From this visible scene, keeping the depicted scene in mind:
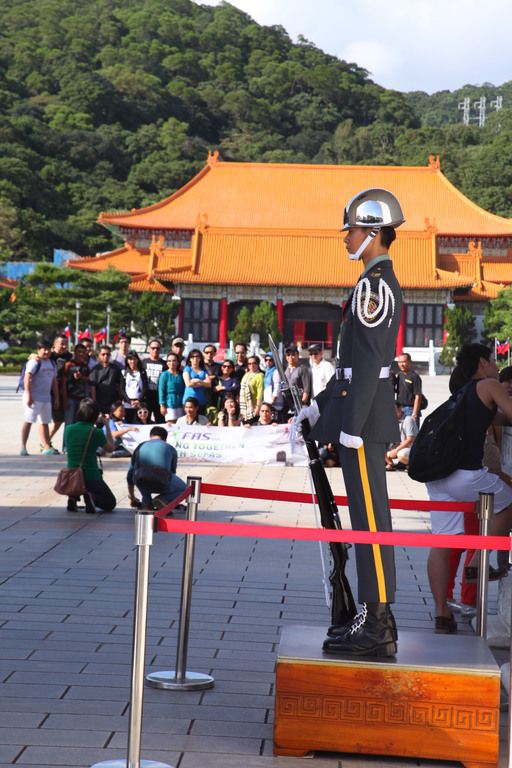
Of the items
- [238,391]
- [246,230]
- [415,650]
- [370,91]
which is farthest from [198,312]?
[370,91]

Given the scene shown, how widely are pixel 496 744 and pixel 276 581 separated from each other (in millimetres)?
2910

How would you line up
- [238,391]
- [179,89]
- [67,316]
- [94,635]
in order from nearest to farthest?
[94,635] < [238,391] < [67,316] < [179,89]

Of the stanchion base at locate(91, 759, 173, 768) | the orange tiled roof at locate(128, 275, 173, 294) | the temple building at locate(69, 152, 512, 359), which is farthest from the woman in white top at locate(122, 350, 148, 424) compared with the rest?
the orange tiled roof at locate(128, 275, 173, 294)

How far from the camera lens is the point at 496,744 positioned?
11.4 ft

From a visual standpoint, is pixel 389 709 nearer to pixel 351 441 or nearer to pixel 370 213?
pixel 351 441

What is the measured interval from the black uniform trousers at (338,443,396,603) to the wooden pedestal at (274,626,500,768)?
332 mm

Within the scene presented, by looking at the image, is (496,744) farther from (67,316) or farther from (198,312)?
(198,312)

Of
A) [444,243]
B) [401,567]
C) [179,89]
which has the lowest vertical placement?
[401,567]

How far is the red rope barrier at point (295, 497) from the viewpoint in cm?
439

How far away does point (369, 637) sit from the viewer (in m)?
3.74

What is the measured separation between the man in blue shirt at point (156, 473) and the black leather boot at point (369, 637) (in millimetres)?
4419

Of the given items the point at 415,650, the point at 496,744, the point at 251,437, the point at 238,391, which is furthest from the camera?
the point at 238,391

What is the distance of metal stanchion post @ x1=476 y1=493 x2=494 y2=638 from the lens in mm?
4531

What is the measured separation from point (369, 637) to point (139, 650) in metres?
0.91
